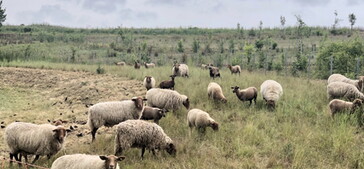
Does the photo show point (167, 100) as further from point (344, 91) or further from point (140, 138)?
point (344, 91)

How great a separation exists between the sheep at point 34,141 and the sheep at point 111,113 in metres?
1.87

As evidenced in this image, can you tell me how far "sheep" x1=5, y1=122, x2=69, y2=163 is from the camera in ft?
27.5

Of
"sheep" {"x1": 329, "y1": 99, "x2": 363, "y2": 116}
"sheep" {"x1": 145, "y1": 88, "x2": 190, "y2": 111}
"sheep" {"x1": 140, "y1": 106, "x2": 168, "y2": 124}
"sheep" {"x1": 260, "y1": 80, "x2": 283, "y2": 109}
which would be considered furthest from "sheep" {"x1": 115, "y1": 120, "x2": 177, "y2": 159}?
"sheep" {"x1": 329, "y1": 99, "x2": 363, "y2": 116}

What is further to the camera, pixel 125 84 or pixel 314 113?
pixel 125 84

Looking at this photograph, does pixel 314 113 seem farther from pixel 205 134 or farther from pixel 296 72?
pixel 296 72

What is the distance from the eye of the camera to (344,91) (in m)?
14.0

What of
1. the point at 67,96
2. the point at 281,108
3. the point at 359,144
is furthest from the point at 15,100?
the point at 359,144

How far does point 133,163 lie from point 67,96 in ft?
36.6

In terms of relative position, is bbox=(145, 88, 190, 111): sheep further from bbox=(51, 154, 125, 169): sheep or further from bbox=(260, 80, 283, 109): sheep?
bbox=(51, 154, 125, 169): sheep

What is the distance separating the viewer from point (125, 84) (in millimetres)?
18656

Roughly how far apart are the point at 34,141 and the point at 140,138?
9.28 ft

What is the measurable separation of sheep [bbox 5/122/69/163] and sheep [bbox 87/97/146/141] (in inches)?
A: 73.6

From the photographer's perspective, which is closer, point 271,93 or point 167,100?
point 167,100

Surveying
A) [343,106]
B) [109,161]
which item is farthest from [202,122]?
[343,106]
